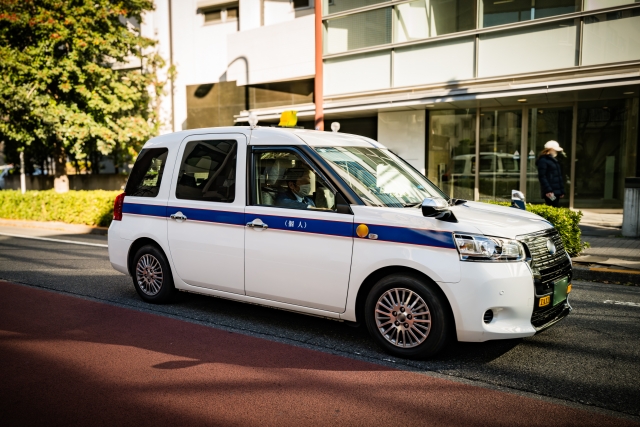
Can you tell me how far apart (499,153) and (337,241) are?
469 inches

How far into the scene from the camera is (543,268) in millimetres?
4465

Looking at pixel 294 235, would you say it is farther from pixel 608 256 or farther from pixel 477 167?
pixel 477 167

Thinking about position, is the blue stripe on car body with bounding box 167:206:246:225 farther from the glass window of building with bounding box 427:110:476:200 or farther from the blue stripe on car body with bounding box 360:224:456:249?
the glass window of building with bounding box 427:110:476:200

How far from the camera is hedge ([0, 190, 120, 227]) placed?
50.4 ft

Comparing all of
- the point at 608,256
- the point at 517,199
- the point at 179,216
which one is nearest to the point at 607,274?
the point at 608,256

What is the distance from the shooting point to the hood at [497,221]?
433cm

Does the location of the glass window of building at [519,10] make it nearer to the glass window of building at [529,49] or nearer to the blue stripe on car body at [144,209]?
the glass window of building at [529,49]

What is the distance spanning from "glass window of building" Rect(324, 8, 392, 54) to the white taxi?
1122cm

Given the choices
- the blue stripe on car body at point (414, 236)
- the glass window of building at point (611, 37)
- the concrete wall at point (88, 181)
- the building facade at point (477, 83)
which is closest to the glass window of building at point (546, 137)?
the building facade at point (477, 83)

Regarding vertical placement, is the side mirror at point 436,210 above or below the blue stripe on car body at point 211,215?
above

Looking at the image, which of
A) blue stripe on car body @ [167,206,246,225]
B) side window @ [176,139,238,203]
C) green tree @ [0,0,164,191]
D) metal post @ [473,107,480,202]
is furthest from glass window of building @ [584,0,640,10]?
green tree @ [0,0,164,191]

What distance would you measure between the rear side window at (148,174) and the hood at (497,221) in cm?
336

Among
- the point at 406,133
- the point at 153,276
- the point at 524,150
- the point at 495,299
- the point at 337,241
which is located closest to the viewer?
the point at 495,299

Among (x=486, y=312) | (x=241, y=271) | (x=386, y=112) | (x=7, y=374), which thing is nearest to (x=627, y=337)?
(x=486, y=312)
